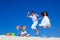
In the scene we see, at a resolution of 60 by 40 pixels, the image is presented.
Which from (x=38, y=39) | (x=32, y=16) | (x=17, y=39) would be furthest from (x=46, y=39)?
(x=32, y=16)

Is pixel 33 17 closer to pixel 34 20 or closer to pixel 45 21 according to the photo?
pixel 34 20

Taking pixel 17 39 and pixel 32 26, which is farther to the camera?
pixel 32 26

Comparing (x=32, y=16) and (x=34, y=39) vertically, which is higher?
(x=32, y=16)

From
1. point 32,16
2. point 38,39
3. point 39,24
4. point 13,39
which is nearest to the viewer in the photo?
point 13,39

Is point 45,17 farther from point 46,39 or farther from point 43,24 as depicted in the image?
point 46,39

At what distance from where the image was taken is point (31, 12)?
13.7 feet

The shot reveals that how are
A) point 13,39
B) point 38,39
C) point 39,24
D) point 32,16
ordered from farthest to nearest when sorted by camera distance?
point 32,16 < point 39,24 < point 38,39 < point 13,39

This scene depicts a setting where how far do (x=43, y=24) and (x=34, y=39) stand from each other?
0.98 metres

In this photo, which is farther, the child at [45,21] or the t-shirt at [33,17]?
the t-shirt at [33,17]

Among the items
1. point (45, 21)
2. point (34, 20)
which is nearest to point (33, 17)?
point (34, 20)

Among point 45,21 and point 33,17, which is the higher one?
point 33,17

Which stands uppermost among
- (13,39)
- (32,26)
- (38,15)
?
(38,15)

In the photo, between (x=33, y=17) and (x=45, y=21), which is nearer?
(x=45, y=21)

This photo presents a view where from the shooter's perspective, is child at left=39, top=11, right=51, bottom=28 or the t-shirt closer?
child at left=39, top=11, right=51, bottom=28
